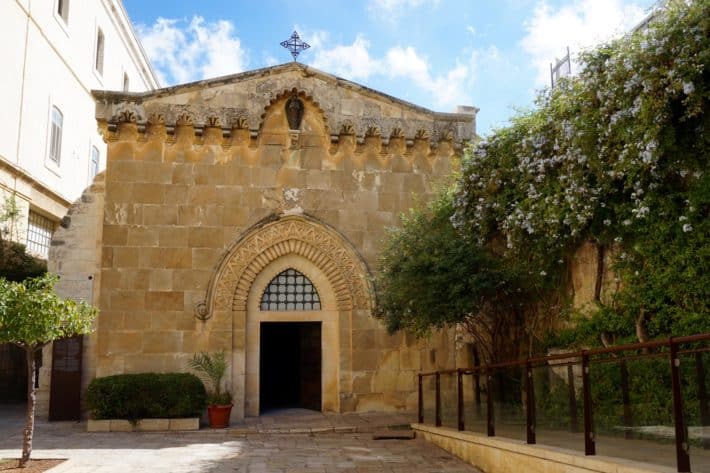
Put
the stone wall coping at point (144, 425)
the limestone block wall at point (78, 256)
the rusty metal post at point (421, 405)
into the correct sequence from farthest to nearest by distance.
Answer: the limestone block wall at point (78, 256)
the stone wall coping at point (144, 425)
the rusty metal post at point (421, 405)

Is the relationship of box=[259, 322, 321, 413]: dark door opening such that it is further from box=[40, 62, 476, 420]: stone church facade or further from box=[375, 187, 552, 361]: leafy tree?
Result: box=[375, 187, 552, 361]: leafy tree

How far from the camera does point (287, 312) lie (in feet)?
42.1

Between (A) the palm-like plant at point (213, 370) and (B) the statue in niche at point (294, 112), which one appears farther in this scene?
(B) the statue in niche at point (294, 112)

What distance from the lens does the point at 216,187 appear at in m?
12.7

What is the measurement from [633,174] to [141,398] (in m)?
8.86

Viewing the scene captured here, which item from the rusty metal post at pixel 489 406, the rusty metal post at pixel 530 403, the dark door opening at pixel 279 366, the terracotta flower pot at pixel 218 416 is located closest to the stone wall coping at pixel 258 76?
the dark door opening at pixel 279 366

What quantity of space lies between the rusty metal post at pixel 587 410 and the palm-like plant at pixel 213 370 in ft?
24.9

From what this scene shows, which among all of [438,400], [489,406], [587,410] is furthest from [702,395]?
[438,400]

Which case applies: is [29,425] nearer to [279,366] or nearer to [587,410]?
[587,410]

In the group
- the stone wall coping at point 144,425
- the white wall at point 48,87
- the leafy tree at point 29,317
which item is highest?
the white wall at point 48,87

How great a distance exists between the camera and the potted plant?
37.4 feet

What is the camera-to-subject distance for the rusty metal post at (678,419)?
4.27 meters

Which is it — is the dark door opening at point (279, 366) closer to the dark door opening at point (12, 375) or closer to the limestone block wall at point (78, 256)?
the limestone block wall at point (78, 256)

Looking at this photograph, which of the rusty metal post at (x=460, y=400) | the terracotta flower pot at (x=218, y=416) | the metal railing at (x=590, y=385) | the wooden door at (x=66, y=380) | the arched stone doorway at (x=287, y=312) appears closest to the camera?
the metal railing at (x=590, y=385)
